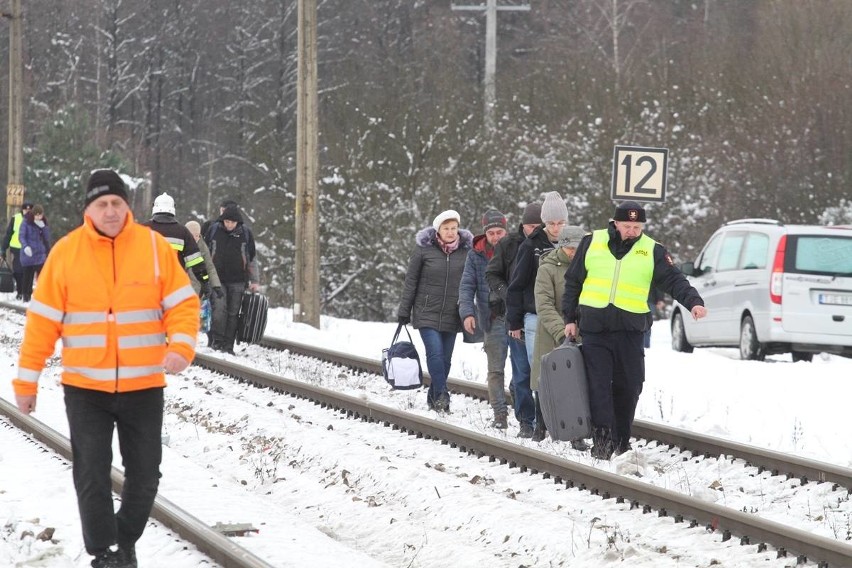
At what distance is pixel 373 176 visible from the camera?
3206 centimetres

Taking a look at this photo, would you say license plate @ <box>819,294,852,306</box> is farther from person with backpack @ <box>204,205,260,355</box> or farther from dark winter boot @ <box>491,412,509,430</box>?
person with backpack @ <box>204,205,260,355</box>

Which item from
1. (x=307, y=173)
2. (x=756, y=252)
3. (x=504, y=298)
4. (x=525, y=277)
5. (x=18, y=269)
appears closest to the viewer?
(x=525, y=277)

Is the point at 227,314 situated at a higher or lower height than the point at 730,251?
lower

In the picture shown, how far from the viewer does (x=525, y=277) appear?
11.0 metres

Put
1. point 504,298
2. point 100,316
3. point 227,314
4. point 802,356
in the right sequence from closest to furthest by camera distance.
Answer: point 100,316
point 504,298
point 227,314
point 802,356

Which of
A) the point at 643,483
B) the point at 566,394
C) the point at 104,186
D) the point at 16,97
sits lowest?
the point at 643,483

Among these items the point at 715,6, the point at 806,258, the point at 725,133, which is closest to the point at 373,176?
the point at 725,133

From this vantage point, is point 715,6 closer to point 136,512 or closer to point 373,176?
point 373,176

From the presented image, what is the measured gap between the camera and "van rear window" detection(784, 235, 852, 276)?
16484mm

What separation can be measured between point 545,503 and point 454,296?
4.16 meters

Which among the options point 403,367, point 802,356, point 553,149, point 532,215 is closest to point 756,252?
point 802,356

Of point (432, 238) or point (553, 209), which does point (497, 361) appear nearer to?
point (432, 238)

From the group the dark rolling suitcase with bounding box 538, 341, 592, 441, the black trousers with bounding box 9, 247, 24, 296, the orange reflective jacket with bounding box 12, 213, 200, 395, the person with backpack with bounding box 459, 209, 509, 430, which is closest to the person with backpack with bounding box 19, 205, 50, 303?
the black trousers with bounding box 9, 247, 24, 296

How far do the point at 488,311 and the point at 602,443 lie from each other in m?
2.15
